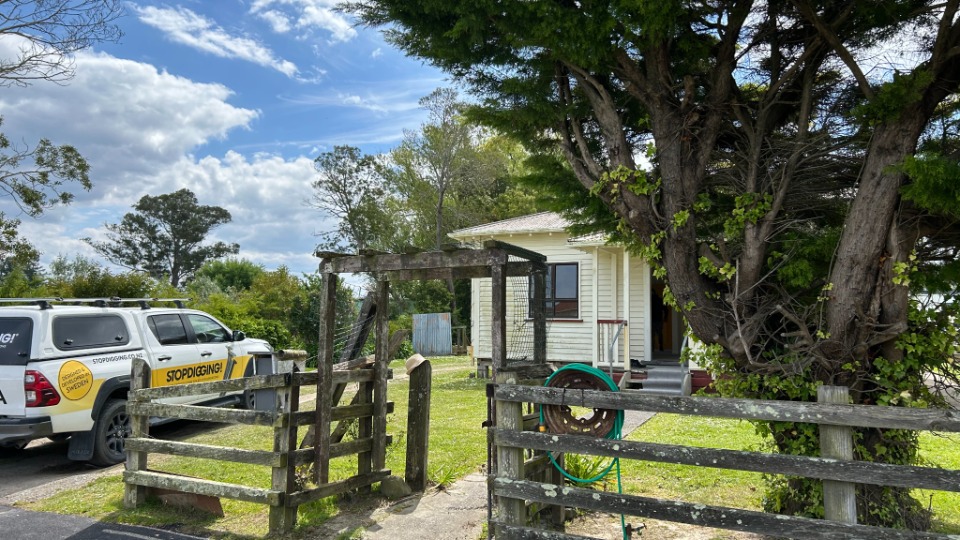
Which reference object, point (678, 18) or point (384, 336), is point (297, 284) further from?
point (678, 18)

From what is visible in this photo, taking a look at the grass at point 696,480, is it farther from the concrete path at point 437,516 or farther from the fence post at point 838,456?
the fence post at point 838,456

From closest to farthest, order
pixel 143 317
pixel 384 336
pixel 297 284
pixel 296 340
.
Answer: pixel 384 336
pixel 143 317
pixel 296 340
pixel 297 284

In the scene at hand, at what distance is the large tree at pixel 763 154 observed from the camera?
4.62m

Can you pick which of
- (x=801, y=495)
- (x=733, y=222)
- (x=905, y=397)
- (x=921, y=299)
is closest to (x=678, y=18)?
(x=733, y=222)

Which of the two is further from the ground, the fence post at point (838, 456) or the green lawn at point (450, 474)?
the fence post at point (838, 456)

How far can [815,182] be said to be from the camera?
523 cm

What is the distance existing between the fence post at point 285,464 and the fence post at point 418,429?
1.31 metres

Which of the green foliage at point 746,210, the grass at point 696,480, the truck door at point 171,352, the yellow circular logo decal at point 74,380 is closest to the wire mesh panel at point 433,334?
the truck door at point 171,352

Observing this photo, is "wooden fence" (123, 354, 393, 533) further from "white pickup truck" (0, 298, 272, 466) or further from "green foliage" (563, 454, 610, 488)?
"white pickup truck" (0, 298, 272, 466)

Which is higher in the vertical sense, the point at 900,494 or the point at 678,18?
the point at 678,18

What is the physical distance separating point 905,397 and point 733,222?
176 centimetres

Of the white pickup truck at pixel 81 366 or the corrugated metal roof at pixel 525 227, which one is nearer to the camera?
the white pickup truck at pixel 81 366

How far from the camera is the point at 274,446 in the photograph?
5.73m

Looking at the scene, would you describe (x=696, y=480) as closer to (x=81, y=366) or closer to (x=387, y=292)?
(x=387, y=292)
